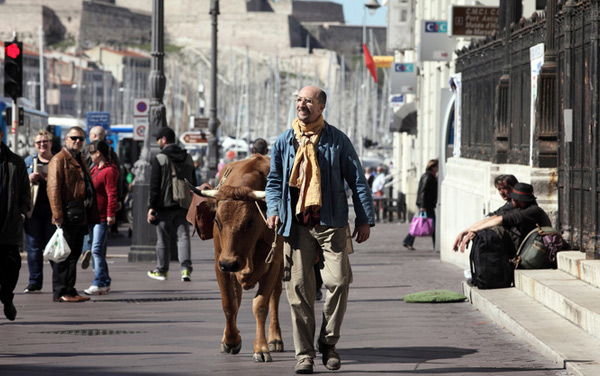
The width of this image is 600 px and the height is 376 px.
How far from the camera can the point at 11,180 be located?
11.7 m

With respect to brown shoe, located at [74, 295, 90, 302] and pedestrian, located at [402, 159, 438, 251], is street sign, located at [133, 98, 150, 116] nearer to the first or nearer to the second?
pedestrian, located at [402, 159, 438, 251]

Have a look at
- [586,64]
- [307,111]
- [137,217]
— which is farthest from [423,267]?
[307,111]

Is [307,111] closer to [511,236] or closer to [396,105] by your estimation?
[511,236]

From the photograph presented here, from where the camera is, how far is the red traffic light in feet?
65.5

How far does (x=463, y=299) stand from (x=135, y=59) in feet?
587

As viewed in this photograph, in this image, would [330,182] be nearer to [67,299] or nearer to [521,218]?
[521,218]

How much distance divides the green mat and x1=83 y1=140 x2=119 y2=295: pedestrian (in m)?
3.26

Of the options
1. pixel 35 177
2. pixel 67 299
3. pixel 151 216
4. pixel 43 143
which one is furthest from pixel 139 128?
pixel 67 299

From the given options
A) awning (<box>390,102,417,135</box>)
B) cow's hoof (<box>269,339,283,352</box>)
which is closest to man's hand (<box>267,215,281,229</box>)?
cow's hoof (<box>269,339,283,352</box>)

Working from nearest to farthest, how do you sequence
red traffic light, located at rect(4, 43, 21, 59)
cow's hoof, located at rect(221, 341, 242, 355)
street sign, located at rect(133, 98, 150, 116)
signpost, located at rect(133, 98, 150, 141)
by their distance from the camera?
cow's hoof, located at rect(221, 341, 242, 355) → red traffic light, located at rect(4, 43, 21, 59) → street sign, located at rect(133, 98, 150, 116) → signpost, located at rect(133, 98, 150, 141)

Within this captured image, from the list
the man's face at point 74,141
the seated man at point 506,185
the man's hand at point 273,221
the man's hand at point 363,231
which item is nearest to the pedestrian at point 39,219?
the man's face at point 74,141

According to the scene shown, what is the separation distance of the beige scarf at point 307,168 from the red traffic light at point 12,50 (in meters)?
11.0

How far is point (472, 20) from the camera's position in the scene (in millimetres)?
22078

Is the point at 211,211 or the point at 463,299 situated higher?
the point at 211,211
